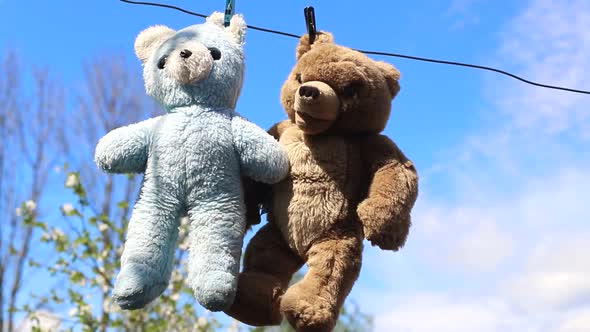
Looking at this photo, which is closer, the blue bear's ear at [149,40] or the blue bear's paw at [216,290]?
the blue bear's paw at [216,290]

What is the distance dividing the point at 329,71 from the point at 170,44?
10.9 inches

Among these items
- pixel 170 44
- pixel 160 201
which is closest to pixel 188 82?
pixel 170 44

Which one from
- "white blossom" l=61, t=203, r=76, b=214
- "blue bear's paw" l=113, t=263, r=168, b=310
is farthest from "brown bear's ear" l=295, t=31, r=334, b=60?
"white blossom" l=61, t=203, r=76, b=214

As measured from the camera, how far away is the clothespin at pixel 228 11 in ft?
4.16

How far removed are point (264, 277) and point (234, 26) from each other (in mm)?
452

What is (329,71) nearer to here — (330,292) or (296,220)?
(296,220)

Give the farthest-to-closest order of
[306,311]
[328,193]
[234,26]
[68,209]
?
[68,209] < [234,26] < [328,193] < [306,311]

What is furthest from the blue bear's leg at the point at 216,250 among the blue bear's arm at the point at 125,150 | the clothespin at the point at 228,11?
the clothespin at the point at 228,11

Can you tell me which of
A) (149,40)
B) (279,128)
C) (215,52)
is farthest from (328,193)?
(149,40)

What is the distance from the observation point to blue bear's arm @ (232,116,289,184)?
3.67ft

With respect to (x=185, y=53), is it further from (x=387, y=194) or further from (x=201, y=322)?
(x=201, y=322)

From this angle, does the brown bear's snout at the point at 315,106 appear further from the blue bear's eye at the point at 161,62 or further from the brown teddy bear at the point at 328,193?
the blue bear's eye at the point at 161,62

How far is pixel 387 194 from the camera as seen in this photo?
3.59 ft

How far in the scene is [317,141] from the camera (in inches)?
46.4
